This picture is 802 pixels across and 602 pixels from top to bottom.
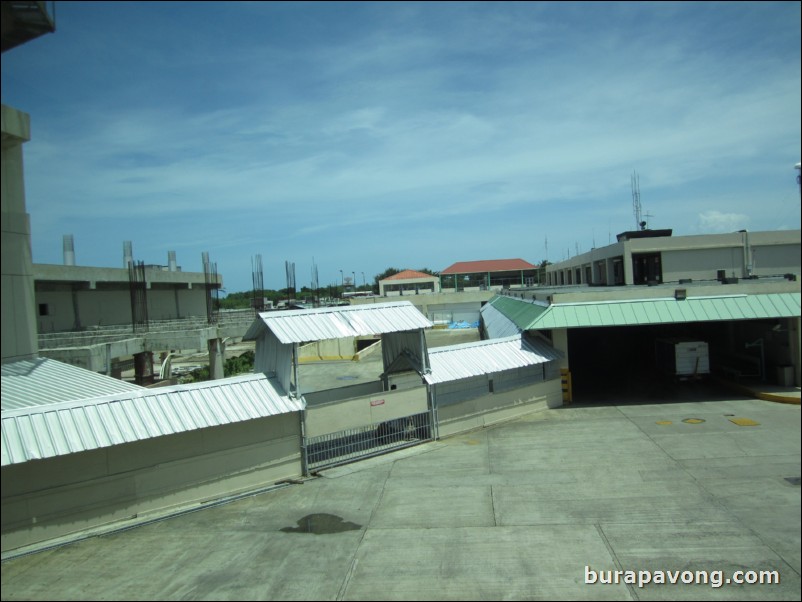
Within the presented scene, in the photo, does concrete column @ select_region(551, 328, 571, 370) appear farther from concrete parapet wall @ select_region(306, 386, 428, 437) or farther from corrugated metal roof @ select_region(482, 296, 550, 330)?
concrete parapet wall @ select_region(306, 386, 428, 437)

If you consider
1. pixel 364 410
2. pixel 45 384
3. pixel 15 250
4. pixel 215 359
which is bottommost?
pixel 364 410

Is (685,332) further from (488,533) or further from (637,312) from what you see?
(488,533)

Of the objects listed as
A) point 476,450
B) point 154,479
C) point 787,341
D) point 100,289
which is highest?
point 100,289

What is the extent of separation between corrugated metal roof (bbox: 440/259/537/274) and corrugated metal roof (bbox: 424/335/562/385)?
59397mm

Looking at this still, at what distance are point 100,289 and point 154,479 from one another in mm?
22824

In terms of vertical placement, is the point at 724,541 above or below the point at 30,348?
below

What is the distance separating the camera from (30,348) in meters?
7.98

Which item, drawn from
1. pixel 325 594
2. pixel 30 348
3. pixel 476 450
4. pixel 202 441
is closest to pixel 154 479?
pixel 202 441

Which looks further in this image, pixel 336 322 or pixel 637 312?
pixel 637 312

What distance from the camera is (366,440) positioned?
15.3 metres

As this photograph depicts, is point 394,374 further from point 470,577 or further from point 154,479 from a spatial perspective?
point 470,577

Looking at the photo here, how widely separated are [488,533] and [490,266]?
2877 inches

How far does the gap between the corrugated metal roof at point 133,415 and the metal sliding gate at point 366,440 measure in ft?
5.20

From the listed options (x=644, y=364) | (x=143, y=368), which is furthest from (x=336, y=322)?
(x=644, y=364)
